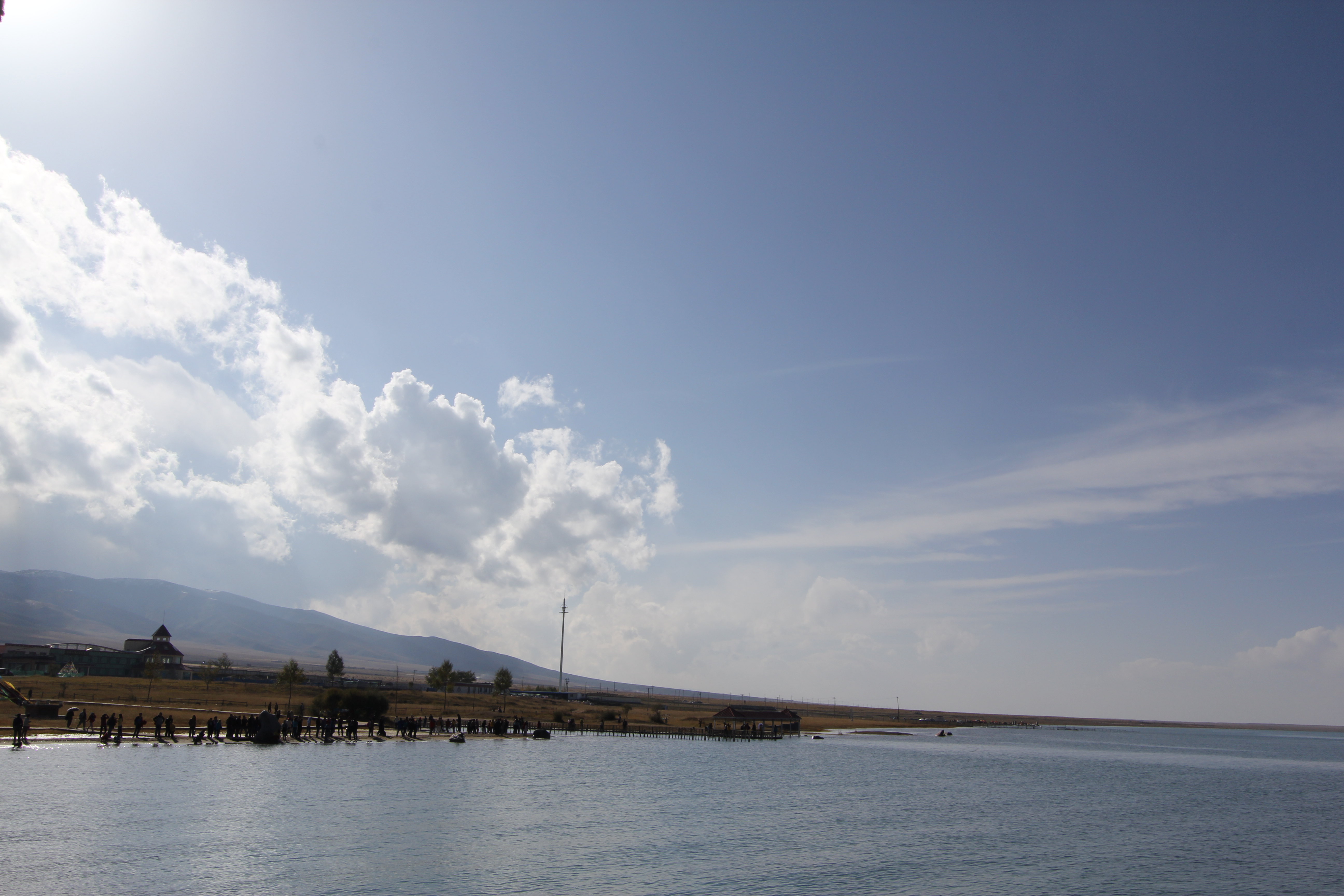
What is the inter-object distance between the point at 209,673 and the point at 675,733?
257ft

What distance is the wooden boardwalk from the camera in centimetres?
13000

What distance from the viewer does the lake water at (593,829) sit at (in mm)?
32219

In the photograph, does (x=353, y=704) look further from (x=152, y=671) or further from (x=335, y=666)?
(x=335, y=666)

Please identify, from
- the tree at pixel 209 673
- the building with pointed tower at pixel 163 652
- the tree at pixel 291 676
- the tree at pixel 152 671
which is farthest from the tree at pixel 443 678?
the building with pointed tower at pixel 163 652

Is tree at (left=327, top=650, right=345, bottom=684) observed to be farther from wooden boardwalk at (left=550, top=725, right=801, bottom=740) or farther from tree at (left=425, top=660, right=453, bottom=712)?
wooden boardwalk at (left=550, top=725, right=801, bottom=740)

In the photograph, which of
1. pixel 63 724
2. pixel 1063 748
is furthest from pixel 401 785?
pixel 1063 748

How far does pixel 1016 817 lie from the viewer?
58.4 metres

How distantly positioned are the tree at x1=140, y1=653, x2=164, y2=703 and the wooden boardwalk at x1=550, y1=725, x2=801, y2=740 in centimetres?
5361

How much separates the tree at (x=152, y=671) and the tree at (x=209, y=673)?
6.93 m

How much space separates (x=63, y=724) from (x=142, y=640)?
124 m

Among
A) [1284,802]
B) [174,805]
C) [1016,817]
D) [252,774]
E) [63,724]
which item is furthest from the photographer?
[1284,802]

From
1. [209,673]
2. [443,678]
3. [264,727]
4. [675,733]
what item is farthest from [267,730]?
[443,678]

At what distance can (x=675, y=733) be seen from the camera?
438 feet

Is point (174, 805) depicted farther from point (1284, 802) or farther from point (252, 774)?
point (1284, 802)
